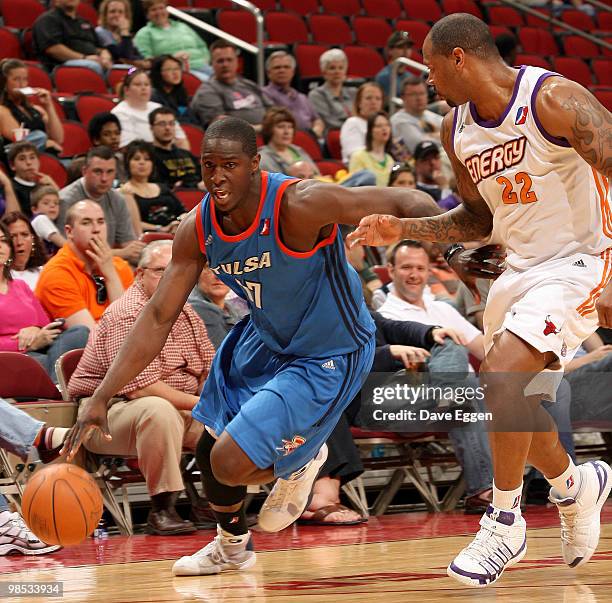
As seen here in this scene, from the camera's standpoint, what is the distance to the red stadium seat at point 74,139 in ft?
30.4

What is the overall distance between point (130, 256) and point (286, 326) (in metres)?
3.51

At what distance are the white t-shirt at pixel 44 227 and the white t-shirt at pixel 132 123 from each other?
1827 mm

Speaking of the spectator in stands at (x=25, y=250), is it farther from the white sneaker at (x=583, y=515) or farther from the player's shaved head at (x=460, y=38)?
the white sneaker at (x=583, y=515)

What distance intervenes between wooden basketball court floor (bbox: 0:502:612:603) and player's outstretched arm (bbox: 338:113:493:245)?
3.93ft

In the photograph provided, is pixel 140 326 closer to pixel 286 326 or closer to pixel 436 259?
pixel 286 326

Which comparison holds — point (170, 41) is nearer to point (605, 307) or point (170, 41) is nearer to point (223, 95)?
point (223, 95)

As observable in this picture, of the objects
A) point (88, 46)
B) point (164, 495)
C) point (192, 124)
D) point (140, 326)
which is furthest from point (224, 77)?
point (140, 326)

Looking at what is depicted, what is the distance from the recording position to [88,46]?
10.5 meters

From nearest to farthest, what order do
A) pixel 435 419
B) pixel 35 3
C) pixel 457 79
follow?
1. pixel 457 79
2. pixel 435 419
3. pixel 35 3

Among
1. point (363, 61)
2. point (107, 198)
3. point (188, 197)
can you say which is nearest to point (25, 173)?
point (107, 198)

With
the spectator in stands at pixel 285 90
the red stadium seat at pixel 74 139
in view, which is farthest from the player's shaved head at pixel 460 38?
the spectator in stands at pixel 285 90

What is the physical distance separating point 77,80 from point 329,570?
7028 millimetres

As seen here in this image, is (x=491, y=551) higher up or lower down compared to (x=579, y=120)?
lower down

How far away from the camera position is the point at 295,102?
11.1 metres
